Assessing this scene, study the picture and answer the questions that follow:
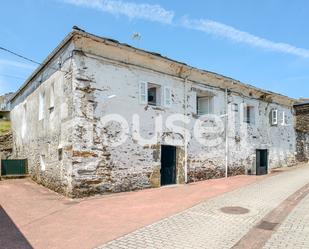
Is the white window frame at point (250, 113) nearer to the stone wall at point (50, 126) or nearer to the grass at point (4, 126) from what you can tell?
the stone wall at point (50, 126)

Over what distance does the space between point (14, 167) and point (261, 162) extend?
582 inches

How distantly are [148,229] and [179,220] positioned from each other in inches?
43.8

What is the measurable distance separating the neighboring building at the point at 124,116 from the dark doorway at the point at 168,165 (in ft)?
0.15

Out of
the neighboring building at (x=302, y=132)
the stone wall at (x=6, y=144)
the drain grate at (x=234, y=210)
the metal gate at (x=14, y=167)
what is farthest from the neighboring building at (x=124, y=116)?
the neighboring building at (x=302, y=132)

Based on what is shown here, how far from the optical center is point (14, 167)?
1783 centimetres

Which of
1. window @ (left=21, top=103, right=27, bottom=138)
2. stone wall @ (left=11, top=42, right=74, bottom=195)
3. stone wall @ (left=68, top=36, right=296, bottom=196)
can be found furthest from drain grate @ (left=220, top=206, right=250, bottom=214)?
window @ (left=21, top=103, right=27, bottom=138)

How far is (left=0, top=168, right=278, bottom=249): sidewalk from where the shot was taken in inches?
282

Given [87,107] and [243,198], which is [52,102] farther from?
[243,198]

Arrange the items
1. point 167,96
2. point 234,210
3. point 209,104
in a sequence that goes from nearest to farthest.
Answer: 1. point 234,210
2. point 167,96
3. point 209,104

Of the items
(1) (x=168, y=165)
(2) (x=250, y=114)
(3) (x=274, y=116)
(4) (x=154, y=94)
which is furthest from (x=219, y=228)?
(3) (x=274, y=116)

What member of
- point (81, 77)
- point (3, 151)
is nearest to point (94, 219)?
point (81, 77)

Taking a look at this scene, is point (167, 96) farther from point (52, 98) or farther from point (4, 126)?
point (4, 126)

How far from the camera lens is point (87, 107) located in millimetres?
11992

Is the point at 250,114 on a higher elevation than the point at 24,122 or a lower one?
higher
